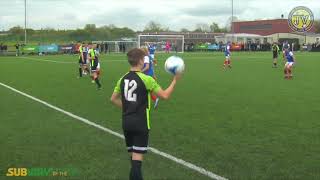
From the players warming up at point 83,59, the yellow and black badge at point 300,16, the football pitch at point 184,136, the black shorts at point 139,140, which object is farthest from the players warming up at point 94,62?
the yellow and black badge at point 300,16

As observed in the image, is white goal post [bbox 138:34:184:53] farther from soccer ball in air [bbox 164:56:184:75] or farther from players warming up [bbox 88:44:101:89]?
soccer ball in air [bbox 164:56:184:75]

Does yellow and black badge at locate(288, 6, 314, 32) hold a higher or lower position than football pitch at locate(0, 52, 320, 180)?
higher

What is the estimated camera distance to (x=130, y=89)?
6.12 metres

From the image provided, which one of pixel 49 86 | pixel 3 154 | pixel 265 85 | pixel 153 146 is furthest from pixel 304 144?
pixel 49 86

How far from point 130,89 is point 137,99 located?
0.46 feet

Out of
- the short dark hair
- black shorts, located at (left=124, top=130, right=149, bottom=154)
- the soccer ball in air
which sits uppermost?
the short dark hair

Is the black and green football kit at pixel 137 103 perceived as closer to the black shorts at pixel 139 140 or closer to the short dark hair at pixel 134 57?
the black shorts at pixel 139 140

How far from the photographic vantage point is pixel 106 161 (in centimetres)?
830

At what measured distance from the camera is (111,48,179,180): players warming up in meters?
6.10

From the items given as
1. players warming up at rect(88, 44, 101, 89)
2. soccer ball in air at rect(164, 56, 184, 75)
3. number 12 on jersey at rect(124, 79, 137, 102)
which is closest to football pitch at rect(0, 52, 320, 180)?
number 12 on jersey at rect(124, 79, 137, 102)

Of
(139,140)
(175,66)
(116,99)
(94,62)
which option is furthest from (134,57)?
(94,62)

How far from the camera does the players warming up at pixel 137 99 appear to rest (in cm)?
610

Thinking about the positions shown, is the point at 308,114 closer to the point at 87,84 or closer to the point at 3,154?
the point at 3,154

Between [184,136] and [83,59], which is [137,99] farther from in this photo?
[83,59]
